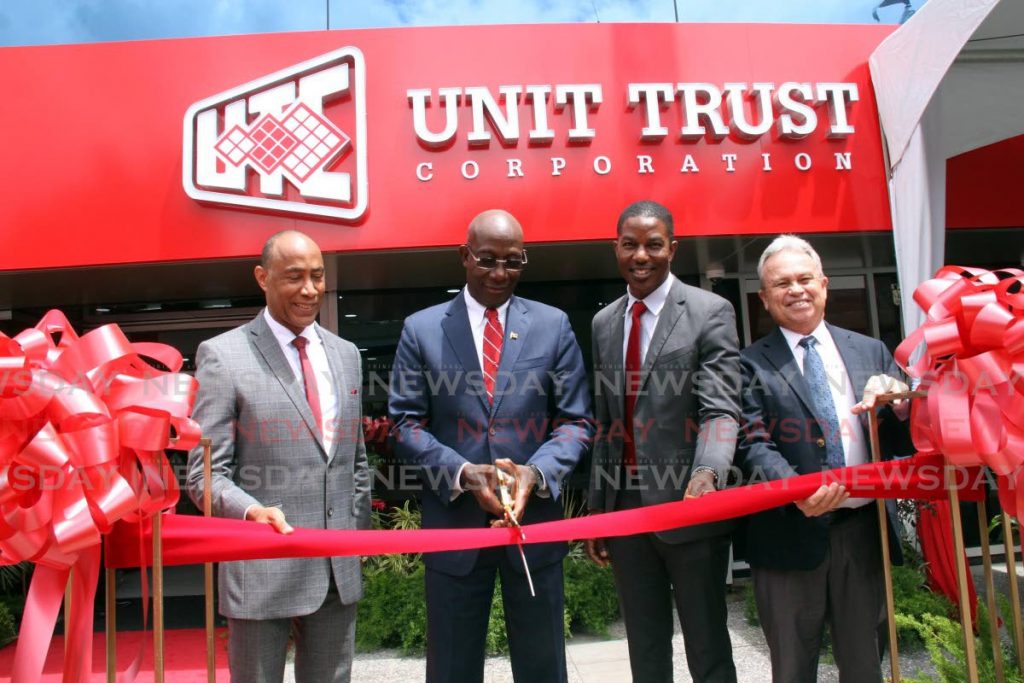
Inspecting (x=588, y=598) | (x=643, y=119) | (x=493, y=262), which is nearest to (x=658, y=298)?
(x=493, y=262)

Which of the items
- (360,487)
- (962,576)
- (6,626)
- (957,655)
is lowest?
(6,626)

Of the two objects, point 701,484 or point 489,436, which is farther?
point 489,436

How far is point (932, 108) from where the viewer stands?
4.59 metres

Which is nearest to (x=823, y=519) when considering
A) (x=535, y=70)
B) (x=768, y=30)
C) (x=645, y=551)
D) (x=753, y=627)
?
(x=645, y=551)

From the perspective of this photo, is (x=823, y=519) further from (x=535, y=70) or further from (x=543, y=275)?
(x=543, y=275)

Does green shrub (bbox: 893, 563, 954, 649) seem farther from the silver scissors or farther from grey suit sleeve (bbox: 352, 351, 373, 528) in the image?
grey suit sleeve (bbox: 352, 351, 373, 528)

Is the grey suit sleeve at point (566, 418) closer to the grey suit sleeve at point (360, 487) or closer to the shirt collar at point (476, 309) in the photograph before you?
the shirt collar at point (476, 309)

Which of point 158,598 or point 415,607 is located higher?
point 158,598

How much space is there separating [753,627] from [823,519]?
321 centimetres

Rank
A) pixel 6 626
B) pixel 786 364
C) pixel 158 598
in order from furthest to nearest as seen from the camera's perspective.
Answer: pixel 6 626 → pixel 786 364 → pixel 158 598

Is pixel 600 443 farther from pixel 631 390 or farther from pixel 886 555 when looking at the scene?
pixel 886 555

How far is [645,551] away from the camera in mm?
2463

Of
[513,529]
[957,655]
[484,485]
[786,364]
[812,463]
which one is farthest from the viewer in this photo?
[957,655]

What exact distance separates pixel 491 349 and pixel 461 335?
0.12m
